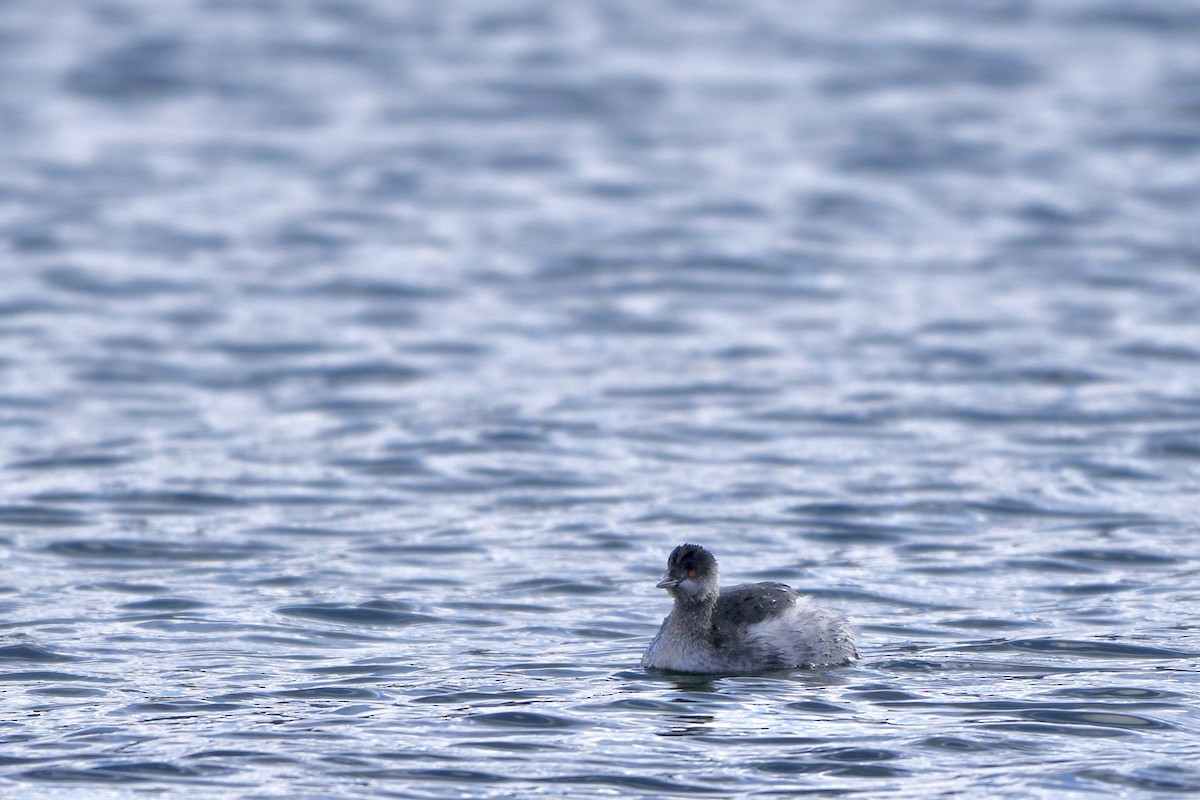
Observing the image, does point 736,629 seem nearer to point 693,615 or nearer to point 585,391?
point 693,615

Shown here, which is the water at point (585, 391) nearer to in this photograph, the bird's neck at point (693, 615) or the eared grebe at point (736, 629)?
the eared grebe at point (736, 629)

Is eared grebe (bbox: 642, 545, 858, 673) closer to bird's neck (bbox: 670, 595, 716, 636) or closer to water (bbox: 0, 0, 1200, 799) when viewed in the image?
bird's neck (bbox: 670, 595, 716, 636)

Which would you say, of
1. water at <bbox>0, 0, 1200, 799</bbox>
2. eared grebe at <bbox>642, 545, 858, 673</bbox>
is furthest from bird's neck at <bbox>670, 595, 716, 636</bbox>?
water at <bbox>0, 0, 1200, 799</bbox>

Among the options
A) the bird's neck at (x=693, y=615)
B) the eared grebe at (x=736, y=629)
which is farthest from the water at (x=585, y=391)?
the bird's neck at (x=693, y=615)

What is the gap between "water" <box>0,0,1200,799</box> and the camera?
406 inches

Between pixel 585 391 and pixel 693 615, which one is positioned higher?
pixel 585 391

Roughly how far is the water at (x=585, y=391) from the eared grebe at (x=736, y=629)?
0.52 ft

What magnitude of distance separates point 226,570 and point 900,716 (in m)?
5.21

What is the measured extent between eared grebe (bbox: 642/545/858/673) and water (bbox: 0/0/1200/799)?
0.16m

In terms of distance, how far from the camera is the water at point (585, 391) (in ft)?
33.9

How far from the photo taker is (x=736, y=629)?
1145 cm

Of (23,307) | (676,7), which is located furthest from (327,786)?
(676,7)

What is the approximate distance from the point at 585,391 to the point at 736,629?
25.6ft

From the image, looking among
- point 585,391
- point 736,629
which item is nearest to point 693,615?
point 736,629
